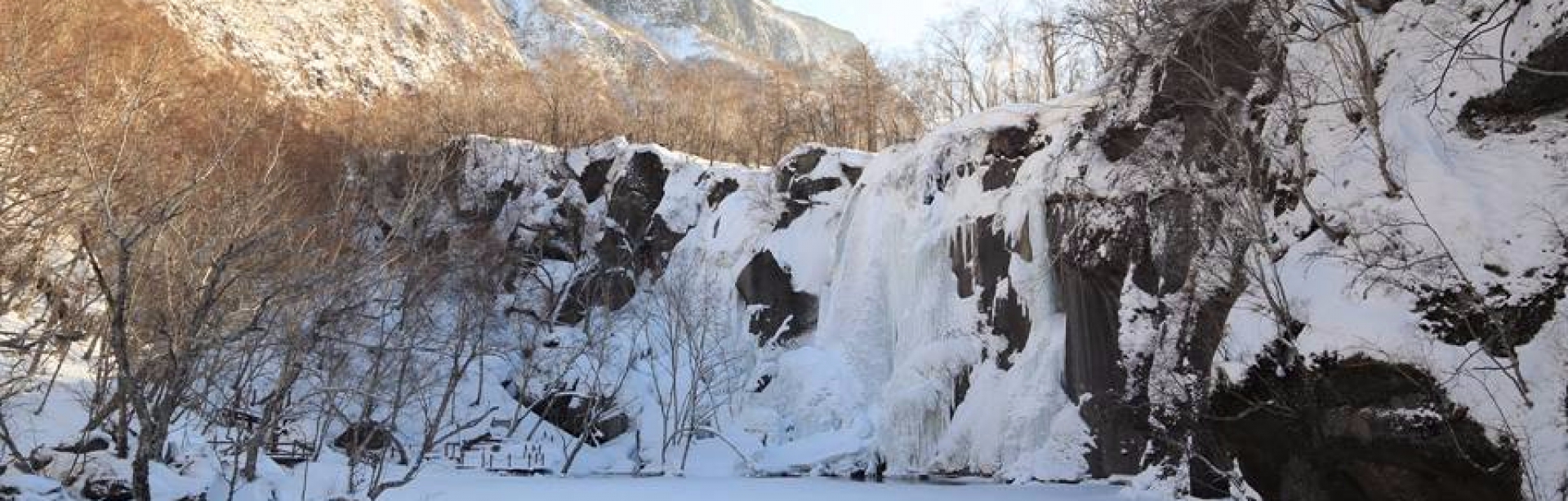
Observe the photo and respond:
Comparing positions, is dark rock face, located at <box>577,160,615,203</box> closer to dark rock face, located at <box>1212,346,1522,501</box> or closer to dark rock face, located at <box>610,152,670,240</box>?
dark rock face, located at <box>610,152,670,240</box>

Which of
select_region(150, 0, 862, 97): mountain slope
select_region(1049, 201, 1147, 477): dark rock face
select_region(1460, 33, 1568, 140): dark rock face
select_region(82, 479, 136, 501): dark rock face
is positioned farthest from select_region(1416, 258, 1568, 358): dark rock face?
select_region(150, 0, 862, 97): mountain slope

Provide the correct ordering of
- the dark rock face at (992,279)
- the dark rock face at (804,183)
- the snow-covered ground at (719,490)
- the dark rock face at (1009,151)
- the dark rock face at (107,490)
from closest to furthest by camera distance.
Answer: the dark rock face at (107,490) → the snow-covered ground at (719,490) → the dark rock face at (992,279) → the dark rock face at (1009,151) → the dark rock face at (804,183)

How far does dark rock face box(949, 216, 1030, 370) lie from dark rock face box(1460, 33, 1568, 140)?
959cm

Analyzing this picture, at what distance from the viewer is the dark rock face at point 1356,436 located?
7184 millimetres

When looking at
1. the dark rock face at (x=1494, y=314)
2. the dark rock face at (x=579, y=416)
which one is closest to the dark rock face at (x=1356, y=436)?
the dark rock face at (x=1494, y=314)

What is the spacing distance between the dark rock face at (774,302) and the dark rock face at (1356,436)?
54.4ft

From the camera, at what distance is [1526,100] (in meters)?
8.06

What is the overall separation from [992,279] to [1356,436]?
35.9ft

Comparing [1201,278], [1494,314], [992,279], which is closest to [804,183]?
[992,279]

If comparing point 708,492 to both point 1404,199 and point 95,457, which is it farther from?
point 1404,199

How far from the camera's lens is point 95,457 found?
1095cm

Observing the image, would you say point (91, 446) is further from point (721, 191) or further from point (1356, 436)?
point (721, 191)

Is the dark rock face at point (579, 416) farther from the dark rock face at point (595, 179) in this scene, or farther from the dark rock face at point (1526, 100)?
the dark rock face at point (1526, 100)

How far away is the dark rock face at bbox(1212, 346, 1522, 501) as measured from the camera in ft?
23.6
